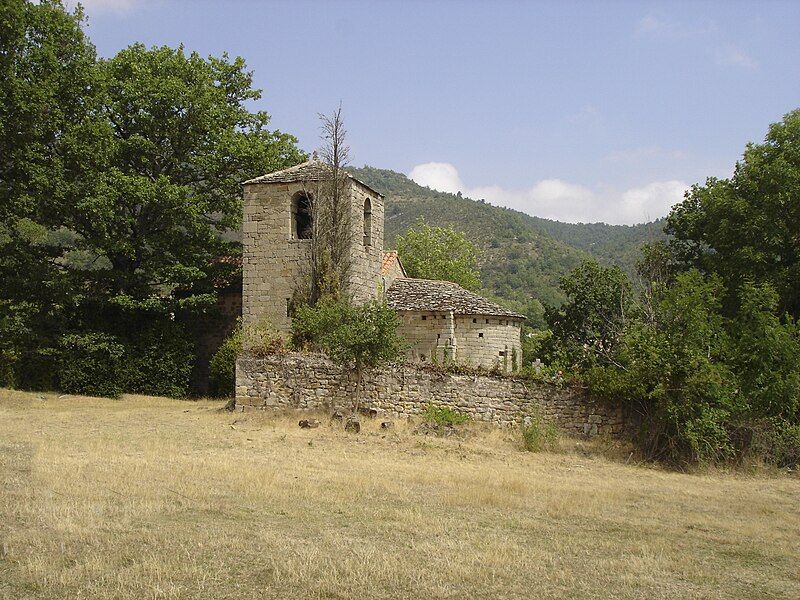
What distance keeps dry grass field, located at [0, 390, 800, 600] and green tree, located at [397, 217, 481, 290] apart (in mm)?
26686

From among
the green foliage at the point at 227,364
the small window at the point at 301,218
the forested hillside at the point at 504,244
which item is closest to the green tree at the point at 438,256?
the forested hillside at the point at 504,244

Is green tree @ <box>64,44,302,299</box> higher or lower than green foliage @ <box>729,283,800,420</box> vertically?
higher

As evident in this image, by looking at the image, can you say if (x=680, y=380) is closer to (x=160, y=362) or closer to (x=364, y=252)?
(x=364, y=252)

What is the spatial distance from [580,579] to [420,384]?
1195cm

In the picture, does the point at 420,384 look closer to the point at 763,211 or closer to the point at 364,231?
the point at 364,231

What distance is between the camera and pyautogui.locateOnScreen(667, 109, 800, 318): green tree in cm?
2147

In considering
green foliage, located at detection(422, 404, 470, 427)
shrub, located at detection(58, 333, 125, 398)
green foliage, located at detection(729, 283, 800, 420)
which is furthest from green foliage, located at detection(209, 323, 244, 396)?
green foliage, located at detection(729, 283, 800, 420)

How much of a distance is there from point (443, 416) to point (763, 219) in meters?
11.7

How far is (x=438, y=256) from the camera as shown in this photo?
4472 cm

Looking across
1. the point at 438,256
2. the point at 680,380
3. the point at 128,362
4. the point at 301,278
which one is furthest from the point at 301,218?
the point at 438,256

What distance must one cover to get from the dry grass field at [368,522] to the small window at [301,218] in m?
9.18

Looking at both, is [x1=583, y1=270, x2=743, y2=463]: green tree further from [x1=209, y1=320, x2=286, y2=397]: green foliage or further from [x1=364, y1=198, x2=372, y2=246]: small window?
[x1=364, y1=198, x2=372, y2=246]: small window

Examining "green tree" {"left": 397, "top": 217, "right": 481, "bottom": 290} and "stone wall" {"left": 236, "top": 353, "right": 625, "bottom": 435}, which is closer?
"stone wall" {"left": 236, "top": 353, "right": 625, "bottom": 435}

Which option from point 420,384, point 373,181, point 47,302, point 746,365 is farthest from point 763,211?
point 373,181
